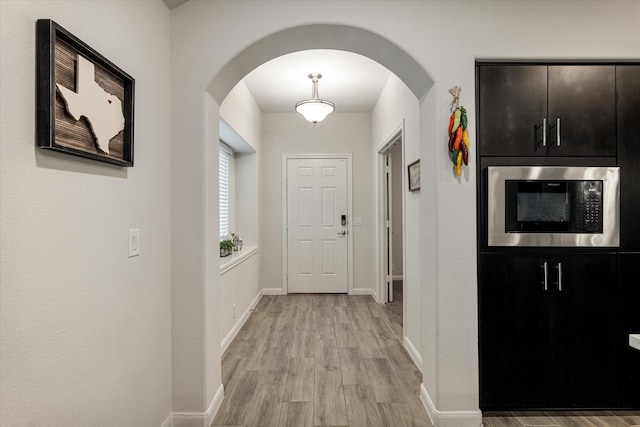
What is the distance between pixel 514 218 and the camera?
82.1 inches

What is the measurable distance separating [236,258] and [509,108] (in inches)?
113

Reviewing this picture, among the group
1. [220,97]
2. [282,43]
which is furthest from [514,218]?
[220,97]

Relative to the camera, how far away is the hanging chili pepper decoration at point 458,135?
1.95 metres

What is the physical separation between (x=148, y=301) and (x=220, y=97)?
1305mm

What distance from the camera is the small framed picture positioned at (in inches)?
111

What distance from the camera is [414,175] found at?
2.95 m

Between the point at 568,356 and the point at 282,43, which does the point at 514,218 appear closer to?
the point at 568,356

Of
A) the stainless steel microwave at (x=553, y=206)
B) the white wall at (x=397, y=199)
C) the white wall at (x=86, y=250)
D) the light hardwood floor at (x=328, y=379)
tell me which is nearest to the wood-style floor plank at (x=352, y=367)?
the light hardwood floor at (x=328, y=379)

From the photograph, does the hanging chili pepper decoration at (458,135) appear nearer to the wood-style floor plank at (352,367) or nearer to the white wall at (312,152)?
the wood-style floor plank at (352,367)

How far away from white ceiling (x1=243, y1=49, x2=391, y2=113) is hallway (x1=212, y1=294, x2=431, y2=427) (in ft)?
9.12

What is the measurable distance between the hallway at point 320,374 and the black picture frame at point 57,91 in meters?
1.73

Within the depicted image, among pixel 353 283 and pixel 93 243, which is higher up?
pixel 93 243

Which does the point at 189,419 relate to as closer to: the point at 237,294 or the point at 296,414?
the point at 296,414

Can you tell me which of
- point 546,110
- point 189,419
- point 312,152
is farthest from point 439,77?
point 312,152
